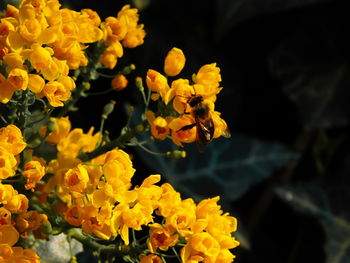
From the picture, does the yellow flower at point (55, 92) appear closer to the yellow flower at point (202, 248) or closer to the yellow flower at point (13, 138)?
the yellow flower at point (13, 138)

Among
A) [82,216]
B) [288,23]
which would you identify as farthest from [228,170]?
[82,216]

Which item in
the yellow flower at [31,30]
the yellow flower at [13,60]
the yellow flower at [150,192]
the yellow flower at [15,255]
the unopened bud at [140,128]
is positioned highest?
the yellow flower at [31,30]

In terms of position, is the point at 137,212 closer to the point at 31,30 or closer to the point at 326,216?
the point at 31,30

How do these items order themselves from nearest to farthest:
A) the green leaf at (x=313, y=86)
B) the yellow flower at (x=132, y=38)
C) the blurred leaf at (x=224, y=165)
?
the yellow flower at (x=132, y=38) → the blurred leaf at (x=224, y=165) → the green leaf at (x=313, y=86)

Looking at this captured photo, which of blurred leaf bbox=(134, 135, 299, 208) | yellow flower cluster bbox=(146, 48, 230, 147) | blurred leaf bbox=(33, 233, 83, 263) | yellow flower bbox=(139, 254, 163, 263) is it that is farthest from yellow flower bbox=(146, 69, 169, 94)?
blurred leaf bbox=(134, 135, 299, 208)

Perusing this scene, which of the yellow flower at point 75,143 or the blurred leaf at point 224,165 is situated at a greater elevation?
the yellow flower at point 75,143

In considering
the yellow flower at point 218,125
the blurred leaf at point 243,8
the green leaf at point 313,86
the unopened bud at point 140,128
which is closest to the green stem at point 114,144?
the unopened bud at point 140,128

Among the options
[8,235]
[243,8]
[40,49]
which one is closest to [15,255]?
[8,235]
